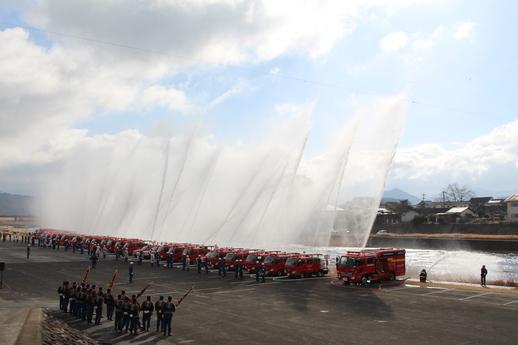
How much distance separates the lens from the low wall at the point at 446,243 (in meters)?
88.9

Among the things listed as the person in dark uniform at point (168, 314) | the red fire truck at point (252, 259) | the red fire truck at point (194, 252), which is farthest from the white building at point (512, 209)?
the person in dark uniform at point (168, 314)

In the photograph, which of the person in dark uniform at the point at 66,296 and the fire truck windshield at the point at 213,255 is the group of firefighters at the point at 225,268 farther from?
the person in dark uniform at the point at 66,296

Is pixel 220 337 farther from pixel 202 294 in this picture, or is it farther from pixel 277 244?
pixel 277 244

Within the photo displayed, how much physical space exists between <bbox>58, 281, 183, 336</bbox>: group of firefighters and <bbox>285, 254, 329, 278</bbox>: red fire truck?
17108 mm

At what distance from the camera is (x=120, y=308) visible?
18812 mm

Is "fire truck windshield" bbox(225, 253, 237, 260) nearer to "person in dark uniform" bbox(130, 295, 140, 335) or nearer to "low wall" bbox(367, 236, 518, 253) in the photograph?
"person in dark uniform" bbox(130, 295, 140, 335)

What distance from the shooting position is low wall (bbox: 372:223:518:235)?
103188 mm

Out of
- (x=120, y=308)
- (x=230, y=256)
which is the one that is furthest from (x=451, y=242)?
(x=120, y=308)

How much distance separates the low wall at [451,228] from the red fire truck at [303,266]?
8007 centimetres

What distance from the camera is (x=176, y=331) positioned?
19.0 meters

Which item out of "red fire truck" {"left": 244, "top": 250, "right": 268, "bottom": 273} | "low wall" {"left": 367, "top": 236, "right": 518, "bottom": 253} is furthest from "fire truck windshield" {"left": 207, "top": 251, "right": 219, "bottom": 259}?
"low wall" {"left": 367, "top": 236, "right": 518, "bottom": 253}

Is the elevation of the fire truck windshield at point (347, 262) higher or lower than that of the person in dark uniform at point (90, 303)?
higher

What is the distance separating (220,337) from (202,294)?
430 inches

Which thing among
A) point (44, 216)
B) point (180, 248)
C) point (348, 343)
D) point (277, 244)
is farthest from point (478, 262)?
point (44, 216)
